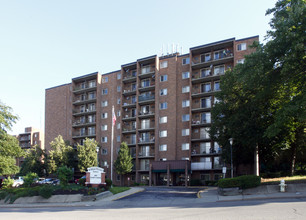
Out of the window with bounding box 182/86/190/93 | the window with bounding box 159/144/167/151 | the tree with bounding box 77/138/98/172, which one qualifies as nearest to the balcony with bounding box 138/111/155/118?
the window with bounding box 159/144/167/151

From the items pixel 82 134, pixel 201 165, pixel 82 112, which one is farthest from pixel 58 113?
pixel 201 165

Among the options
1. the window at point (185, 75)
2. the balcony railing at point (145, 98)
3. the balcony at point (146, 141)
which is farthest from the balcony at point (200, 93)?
the balcony at point (146, 141)

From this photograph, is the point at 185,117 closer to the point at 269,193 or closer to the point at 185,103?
the point at 185,103

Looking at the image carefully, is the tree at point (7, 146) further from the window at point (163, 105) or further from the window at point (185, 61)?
the window at point (185, 61)

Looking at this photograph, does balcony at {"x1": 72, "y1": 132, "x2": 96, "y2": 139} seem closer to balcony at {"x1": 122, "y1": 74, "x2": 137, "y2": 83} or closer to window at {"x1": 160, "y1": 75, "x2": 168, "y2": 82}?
balcony at {"x1": 122, "y1": 74, "x2": 137, "y2": 83}

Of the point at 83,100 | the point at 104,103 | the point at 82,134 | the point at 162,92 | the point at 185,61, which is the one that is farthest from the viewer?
the point at 83,100

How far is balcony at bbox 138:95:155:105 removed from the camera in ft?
184

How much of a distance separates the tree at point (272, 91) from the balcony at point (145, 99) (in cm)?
1977

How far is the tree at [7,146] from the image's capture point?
114 ft

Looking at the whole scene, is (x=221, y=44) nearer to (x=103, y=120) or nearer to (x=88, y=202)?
(x=103, y=120)

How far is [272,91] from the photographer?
26.6 meters

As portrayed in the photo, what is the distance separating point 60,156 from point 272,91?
1675 inches

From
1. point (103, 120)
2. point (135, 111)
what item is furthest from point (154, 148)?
point (103, 120)

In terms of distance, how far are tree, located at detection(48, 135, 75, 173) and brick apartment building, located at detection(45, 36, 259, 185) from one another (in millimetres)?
5869
